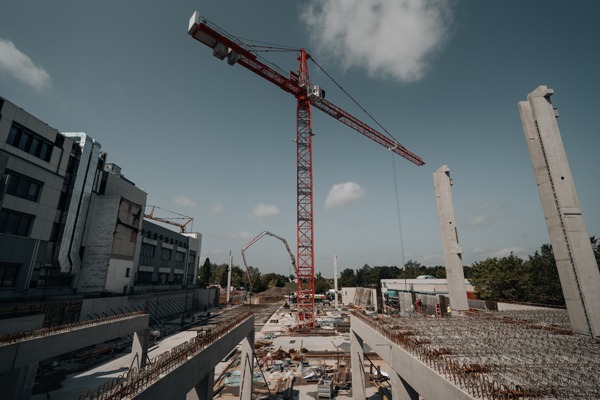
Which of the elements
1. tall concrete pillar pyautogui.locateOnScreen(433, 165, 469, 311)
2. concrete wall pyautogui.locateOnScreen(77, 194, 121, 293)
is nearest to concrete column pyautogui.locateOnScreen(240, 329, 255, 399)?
tall concrete pillar pyautogui.locateOnScreen(433, 165, 469, 311)

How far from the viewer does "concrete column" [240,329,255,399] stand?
67.7 ft

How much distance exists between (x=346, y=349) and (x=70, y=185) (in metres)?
39.8

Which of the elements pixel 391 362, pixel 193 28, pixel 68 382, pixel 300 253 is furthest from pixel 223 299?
pixel 391 362

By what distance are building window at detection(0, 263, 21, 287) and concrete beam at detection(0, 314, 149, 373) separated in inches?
594

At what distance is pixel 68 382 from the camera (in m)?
23.7

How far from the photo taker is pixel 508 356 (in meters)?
11.9

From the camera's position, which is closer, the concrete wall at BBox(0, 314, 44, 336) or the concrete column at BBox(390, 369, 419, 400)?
the concrete column at BBox(390, 369, 419, 400)

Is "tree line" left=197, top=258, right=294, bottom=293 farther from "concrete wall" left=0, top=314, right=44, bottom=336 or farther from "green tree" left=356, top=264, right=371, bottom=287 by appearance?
"concrete wall" left=0, top=314, right=44, bottom=336

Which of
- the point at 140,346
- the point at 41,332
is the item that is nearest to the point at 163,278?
the point at 140,346

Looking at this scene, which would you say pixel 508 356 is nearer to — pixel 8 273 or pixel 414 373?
pixel 414 373

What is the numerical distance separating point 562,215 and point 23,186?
4629 cm

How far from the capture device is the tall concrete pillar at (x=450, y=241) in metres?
29.8

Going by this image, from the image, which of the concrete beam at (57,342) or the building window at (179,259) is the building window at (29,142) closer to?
the concrete beam at (57,342)

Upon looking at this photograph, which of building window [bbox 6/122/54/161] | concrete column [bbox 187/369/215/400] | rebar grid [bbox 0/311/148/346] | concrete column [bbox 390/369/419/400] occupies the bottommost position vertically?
concrete column [bbox 187/369/215/400]
